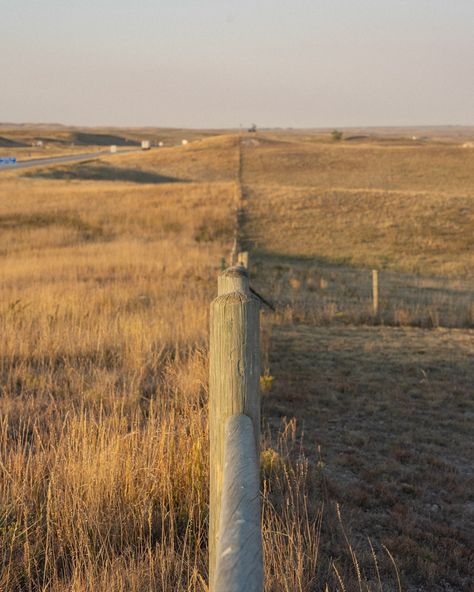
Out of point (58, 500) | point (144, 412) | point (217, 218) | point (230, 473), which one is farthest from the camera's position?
point (217, 218)

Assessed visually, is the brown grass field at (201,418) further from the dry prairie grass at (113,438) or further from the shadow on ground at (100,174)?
the shadow on ground at (100,174)

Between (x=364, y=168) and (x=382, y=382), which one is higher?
(x=364, y=168)

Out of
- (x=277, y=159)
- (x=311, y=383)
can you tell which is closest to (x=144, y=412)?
(x=311, y=383)

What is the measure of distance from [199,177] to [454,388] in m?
48.5

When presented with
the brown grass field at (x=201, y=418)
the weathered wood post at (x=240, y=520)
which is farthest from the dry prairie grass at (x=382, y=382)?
the weathered wood post at (x=240, y=520)

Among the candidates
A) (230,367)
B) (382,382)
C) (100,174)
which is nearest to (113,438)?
(230,367)

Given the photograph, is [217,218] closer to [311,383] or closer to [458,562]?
[311,383]

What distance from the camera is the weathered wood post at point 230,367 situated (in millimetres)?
2176

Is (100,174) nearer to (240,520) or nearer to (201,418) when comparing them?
(201,418)

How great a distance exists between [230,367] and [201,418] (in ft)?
9.11

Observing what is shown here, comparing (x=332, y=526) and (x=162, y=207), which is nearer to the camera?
(x=332, y=526)

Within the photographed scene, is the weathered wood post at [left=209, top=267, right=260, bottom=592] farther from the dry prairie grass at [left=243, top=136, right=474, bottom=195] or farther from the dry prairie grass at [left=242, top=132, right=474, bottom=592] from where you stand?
the dry prairie grass at [left=243, top=136, right=474, bottom=195]

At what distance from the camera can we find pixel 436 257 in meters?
24.7

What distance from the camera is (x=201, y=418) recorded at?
489 cm
